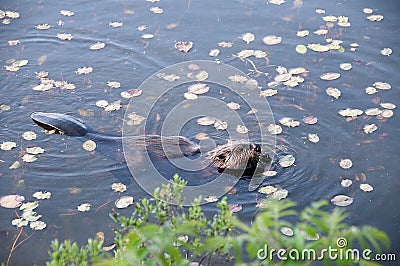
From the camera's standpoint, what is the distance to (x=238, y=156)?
504 cm

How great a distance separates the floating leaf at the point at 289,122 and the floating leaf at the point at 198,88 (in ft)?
3.17

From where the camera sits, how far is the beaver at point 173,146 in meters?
5.05

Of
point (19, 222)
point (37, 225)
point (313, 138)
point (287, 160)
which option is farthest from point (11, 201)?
point (313, 138)

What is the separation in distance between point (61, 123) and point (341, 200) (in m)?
2.81

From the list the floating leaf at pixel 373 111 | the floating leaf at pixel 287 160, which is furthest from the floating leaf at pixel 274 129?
the floating leaf at pixel 373 111

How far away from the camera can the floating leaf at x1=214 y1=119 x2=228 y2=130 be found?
565 cm

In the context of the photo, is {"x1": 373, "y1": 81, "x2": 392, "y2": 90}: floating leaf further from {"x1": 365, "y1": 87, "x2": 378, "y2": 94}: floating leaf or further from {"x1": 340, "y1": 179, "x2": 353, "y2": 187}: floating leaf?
{"x1": 340, "y1": 179, "x2": 353, "y2": 187}: floating leaf

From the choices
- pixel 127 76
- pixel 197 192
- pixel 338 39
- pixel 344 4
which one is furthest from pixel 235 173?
pixel 344 4

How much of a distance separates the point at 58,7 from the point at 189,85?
8.82 ft

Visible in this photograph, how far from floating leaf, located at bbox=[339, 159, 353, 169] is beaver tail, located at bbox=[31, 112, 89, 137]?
8.26ft

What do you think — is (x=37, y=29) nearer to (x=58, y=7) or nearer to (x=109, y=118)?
(x=58, y=7)

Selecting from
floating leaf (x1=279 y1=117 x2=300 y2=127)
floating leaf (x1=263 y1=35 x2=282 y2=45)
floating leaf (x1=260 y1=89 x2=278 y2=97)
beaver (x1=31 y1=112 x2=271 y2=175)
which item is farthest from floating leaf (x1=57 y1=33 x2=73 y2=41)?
floating leaf (x1=279 y1=117 x2=300 y2=127)

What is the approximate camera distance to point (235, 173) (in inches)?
200

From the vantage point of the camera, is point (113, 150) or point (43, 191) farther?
point (113, 150)
